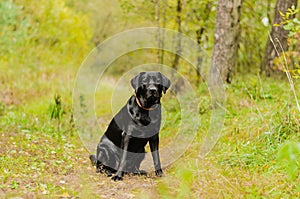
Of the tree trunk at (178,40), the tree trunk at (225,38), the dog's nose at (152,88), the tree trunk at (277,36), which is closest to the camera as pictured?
the dog's nose at (152,88)

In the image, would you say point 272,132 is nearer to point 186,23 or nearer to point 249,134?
point 249,134

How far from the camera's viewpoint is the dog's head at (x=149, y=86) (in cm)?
537

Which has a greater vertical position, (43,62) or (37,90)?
(43,62)

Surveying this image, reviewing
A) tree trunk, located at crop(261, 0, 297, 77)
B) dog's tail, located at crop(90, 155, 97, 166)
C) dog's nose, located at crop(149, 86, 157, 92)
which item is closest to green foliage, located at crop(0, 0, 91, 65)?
tree trunk, located at crop(261, 0, 297, 77)

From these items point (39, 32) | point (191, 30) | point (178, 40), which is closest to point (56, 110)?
point (178, 40)

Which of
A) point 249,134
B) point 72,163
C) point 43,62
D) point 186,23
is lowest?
point 72,163

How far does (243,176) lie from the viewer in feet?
16.1

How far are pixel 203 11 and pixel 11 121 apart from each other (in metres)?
6.00

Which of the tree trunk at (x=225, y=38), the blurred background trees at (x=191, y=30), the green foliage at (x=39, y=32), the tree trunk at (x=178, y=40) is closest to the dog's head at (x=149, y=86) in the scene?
the blurred background trees at (x=191, y=30)

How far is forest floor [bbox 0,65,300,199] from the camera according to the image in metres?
4.52

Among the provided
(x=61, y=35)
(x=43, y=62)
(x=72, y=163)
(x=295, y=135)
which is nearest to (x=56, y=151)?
(x=72, y=163)

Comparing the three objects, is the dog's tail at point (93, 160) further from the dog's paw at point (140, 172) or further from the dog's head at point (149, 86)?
the dog's head at point (149, 86)

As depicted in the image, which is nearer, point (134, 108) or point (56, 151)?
point (134, 108)

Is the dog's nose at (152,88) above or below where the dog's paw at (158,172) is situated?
above
